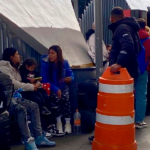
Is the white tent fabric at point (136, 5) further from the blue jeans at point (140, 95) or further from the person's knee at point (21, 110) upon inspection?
the person's knee at point (21, 110)

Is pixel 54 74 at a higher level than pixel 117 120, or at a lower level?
higher

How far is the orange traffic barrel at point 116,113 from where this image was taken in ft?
14.9

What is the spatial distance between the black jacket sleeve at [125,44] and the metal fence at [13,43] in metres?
1.92

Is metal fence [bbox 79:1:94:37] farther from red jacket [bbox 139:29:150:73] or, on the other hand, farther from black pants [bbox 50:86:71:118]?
black pants [bbox 50:86:71:118]

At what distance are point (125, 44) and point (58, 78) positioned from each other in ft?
4.90

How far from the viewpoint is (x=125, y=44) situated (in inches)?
196

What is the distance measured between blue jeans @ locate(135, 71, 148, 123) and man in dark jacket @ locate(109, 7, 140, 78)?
912mm

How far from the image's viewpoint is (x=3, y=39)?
6.21m

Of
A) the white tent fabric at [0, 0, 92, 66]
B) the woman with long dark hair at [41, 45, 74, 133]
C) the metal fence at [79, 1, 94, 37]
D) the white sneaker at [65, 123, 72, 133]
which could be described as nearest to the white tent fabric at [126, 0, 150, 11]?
the metal fence at [79, 1, 94, 37]

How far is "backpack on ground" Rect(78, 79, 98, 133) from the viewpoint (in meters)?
6.07

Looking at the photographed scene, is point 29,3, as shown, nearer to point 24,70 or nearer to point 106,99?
point 24,70

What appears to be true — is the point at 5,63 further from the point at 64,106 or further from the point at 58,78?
the point at 64,106

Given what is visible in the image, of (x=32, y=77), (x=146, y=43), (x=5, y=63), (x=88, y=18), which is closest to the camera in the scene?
(x=5, y=63)

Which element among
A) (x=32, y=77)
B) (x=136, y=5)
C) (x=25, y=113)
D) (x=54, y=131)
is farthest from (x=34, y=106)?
(x=136, y=5)
